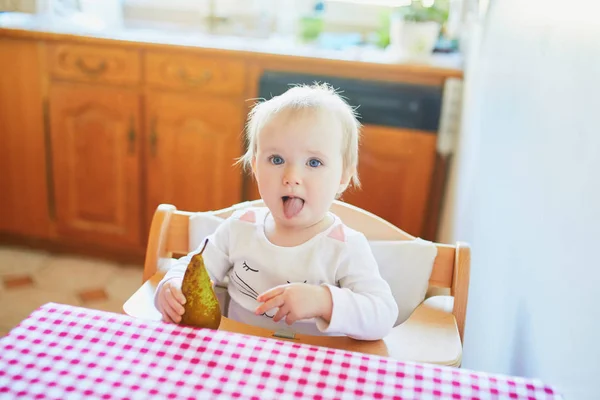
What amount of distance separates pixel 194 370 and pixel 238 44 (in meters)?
1.67

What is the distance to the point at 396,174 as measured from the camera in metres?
2.05

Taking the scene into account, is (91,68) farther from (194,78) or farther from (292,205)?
(292,205)

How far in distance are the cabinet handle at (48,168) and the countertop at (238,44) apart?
267 millimetres

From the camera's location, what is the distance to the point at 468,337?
140cm

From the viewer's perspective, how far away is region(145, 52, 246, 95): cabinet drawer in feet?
6.64

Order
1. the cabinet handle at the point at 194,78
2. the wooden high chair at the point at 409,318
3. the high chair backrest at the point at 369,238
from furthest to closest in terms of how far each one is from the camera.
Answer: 1. the cabinet handle at the point at 194,78
2. the high chair backrest at the point at 369,238
3. the wooden high chair at the point at 409,318

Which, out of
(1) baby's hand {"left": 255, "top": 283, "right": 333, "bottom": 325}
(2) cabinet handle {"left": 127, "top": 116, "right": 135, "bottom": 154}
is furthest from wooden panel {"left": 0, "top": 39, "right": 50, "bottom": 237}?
(1) baby's hand {"left": 255, "top": 283, "right": 333, "bottom": 325}

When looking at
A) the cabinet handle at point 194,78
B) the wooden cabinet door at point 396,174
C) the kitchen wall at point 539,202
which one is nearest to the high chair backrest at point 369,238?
the kitchen wall at point 539,202

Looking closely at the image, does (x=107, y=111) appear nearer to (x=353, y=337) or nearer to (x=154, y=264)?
(x=154, y=264)

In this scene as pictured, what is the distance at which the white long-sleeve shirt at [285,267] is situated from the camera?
0.87 m

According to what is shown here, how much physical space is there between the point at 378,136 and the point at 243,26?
0.95 metres

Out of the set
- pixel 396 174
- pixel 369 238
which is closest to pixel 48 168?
pixel 396 174

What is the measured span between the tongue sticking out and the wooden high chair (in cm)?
17

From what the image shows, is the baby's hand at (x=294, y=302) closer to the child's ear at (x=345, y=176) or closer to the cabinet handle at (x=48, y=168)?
the child's ear at (x=345, y=176)
